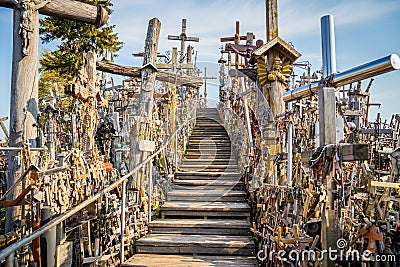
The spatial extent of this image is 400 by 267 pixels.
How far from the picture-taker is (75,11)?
24.7ft

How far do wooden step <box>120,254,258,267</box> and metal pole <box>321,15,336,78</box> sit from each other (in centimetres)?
355

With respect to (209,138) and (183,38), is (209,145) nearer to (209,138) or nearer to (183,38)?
(209,138)

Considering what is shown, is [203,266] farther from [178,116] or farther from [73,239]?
[178,116]

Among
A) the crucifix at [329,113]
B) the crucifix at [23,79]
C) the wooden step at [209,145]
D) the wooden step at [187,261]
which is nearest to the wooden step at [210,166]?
the wooden step at [209,145]

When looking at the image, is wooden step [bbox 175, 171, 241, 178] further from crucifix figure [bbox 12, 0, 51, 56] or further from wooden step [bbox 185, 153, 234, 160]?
crucifix figure [bbox 12, 0, 51, 56]

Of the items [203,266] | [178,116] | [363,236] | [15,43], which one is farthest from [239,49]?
[363,236]

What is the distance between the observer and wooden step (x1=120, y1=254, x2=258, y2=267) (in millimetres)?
5591

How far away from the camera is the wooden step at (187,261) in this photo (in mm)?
5591

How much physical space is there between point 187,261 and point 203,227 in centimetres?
120

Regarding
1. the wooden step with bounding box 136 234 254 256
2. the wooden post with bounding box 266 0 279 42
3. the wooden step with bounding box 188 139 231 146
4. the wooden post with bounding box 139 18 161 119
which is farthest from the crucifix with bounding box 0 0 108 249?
the wooden step with bounding box 188 139 231 146

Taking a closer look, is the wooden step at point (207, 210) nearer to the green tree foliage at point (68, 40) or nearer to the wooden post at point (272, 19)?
the wooden post at point (272, 19)

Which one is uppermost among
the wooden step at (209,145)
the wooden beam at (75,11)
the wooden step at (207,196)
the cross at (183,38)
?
the cross at (183,38)

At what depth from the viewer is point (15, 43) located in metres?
6.85

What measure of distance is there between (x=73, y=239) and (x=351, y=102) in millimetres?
13932
